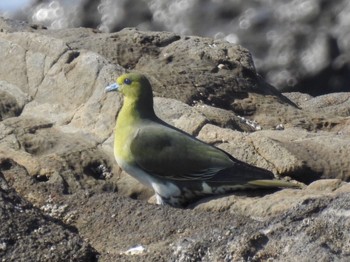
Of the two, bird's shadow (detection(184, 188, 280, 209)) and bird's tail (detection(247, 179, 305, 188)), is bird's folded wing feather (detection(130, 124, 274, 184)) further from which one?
bird's tail (detection(247, 179, 305, 188))

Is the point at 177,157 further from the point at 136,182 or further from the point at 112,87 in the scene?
the point at 112,87

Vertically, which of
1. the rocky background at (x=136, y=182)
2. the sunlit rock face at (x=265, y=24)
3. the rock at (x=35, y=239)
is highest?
the rock at (x=35, y=239)

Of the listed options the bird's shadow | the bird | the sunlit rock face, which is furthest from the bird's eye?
the sunlit rock face

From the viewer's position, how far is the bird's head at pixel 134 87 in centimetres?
788

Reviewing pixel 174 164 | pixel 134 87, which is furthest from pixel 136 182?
pixel 134 87

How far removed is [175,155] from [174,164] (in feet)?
0.19

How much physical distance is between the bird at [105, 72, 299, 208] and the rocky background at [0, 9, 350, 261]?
0.22 m

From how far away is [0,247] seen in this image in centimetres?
542

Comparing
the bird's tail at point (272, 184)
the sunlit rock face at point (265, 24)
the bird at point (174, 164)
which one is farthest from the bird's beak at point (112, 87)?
the sunlit rock face at point (265, 24)

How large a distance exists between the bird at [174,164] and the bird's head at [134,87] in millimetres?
247

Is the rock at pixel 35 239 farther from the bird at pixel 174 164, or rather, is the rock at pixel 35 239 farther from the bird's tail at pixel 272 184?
the bird at pixel 174 164

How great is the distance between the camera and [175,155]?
24.4ft

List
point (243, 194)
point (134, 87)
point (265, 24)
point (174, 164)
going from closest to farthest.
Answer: point (243, 194)
point (174, 164)
point (134, 87)
point (265, 24)

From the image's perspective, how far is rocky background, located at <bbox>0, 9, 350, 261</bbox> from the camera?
17.9 feet
